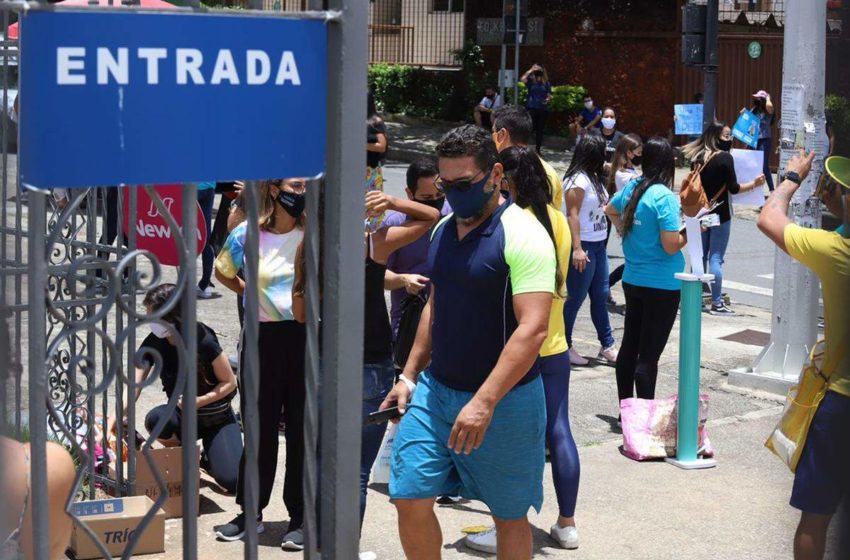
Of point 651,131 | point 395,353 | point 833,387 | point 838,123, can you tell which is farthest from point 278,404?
point 651,131

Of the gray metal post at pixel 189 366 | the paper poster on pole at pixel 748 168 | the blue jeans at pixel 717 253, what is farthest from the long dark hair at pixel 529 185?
the blue jeans at pixel 717 253

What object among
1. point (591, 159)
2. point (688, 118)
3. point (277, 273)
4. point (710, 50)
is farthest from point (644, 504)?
point (710, 50)

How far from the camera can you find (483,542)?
5430 millimetres

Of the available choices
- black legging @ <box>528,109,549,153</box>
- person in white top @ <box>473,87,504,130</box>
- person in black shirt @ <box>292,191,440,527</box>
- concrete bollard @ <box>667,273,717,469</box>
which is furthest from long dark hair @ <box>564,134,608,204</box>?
black legging @ <box>528,109,549,153</box>

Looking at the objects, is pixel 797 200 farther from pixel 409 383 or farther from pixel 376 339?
pixel 409 383

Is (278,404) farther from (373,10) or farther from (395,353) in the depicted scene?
(373,10)

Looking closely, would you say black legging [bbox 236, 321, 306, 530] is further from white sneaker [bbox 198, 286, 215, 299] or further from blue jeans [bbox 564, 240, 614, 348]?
white sneaker [bbox 198, 286, 215, 299]

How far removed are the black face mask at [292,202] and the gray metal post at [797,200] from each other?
161 inches

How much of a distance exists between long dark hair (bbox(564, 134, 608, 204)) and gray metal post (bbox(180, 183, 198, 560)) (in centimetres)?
569

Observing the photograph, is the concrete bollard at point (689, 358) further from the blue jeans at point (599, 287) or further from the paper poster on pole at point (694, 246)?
Result: the blue jeans at point (599, 287)

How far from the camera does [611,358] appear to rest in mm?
9023

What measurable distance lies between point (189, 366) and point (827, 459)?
2708 millimetres

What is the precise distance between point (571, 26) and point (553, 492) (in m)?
23.0

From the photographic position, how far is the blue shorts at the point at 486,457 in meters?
4.35
